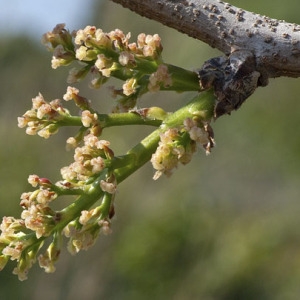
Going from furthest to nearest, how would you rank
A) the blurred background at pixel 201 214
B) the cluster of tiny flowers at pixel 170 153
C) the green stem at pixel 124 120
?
the blurred background at pixel 201 214 → the green stem at pixel 124 120 → the cluster of tiny flowers at pixel 170 153

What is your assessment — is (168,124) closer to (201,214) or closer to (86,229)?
(86,229)

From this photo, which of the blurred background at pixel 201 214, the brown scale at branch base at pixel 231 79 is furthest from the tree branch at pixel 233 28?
the blurred background at pixel 201 214

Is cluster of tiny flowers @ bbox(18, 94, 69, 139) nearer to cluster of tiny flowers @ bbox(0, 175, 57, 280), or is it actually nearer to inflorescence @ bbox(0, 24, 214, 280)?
inflorescence @ bbox(0, 24, 214, 280)

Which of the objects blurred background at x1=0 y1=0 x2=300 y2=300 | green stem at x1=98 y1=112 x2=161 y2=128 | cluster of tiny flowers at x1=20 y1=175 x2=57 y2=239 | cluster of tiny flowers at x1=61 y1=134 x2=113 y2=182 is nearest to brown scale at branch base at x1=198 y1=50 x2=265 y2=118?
green stem at x1=98 y1=112 x2=161 y2=128

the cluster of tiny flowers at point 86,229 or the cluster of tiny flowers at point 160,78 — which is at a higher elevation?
the cluster of tiny flowers at point 160,78

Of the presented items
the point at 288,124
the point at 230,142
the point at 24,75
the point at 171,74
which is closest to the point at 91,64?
the point at 171,74

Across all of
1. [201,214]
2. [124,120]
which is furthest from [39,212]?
[201,214]

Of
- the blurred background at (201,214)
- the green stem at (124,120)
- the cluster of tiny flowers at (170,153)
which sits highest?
the cluster of tiny flowers at (170,153)

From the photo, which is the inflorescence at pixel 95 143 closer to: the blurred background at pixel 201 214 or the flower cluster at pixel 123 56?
the flower cluster at pixel 123 56

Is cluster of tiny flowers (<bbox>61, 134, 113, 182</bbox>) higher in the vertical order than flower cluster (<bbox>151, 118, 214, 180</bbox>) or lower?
lower
